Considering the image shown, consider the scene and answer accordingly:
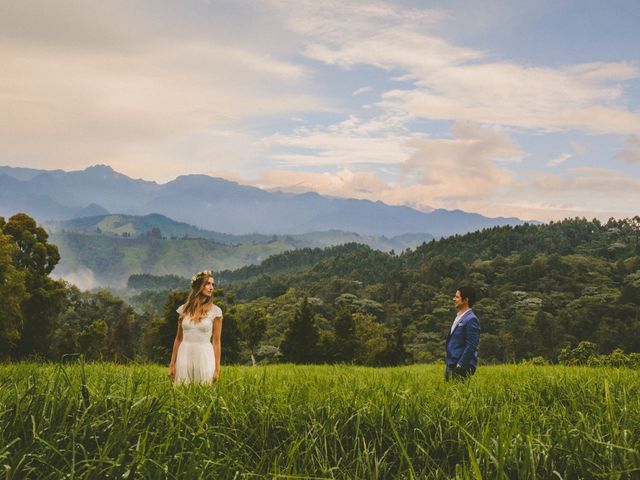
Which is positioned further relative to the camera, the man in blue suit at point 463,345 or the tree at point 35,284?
the tree at point 35,284

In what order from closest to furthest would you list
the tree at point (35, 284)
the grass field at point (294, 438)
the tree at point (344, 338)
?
the grass field at point (294, 438), the tree at point (35, 284), the tree at point (344, 338)

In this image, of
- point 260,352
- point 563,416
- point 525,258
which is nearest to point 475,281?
point 525,258

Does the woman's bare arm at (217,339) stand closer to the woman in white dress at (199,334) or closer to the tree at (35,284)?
the woman in white dress at (199,334)

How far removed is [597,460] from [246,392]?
97.6 inches

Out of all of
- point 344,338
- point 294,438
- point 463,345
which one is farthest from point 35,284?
point 294,438

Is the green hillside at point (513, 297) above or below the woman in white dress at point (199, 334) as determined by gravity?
below

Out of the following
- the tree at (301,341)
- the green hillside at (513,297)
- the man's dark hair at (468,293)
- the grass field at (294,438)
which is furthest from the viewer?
the green hillside at (513,297)

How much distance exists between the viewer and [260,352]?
9875cm

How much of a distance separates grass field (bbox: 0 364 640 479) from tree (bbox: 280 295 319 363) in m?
49.5

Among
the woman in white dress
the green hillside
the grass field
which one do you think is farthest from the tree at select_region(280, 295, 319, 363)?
the grass field

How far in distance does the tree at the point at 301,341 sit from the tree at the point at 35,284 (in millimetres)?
22710

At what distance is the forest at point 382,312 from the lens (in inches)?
1462

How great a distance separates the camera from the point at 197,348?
799cm

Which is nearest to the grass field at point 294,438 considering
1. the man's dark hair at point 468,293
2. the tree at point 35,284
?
the man's dark hair at point 468,293
